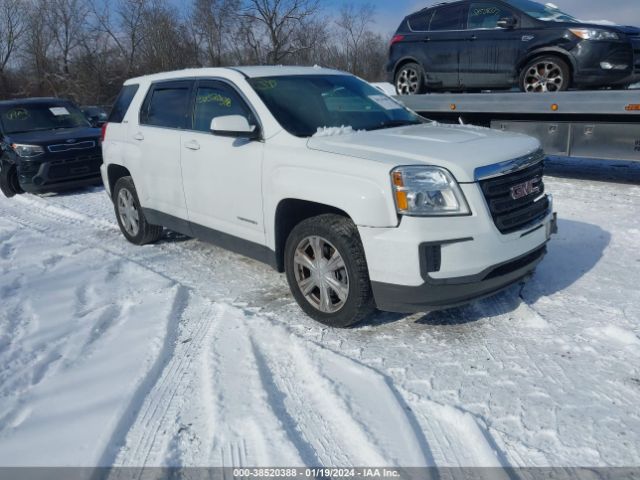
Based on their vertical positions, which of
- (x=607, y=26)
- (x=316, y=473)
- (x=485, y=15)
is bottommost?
(x=316, y=473)

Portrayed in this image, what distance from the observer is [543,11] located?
7.56m

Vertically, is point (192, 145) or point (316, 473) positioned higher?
point (192, 145)

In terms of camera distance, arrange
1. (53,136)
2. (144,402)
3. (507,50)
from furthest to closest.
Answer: (53,136) → (507,50) → (144,402)

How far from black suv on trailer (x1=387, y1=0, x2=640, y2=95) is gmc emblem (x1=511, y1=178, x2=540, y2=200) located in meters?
4.29

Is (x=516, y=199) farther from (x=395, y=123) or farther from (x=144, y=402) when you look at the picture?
(x=144, y=402)

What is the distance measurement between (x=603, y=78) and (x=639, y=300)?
4.25 metres

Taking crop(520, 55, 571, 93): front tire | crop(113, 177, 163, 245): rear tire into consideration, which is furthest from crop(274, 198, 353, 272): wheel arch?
crop(520, 55, 571, 93): front tire

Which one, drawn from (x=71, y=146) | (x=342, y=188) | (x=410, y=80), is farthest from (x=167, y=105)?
(x=410, y=80)

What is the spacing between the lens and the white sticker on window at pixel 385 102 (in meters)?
4.65

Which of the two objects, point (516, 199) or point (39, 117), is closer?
point (516, 199)

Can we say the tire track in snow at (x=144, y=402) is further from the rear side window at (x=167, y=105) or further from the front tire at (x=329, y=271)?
the rear side window at (x=167, y=105)

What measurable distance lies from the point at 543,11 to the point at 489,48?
88cm

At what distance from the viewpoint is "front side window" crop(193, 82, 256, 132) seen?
418 cm

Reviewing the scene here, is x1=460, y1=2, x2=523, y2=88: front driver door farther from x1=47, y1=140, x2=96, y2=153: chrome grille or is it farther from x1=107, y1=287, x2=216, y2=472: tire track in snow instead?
x1=47, y1=140, x2=96, y2=153: chrome grille
